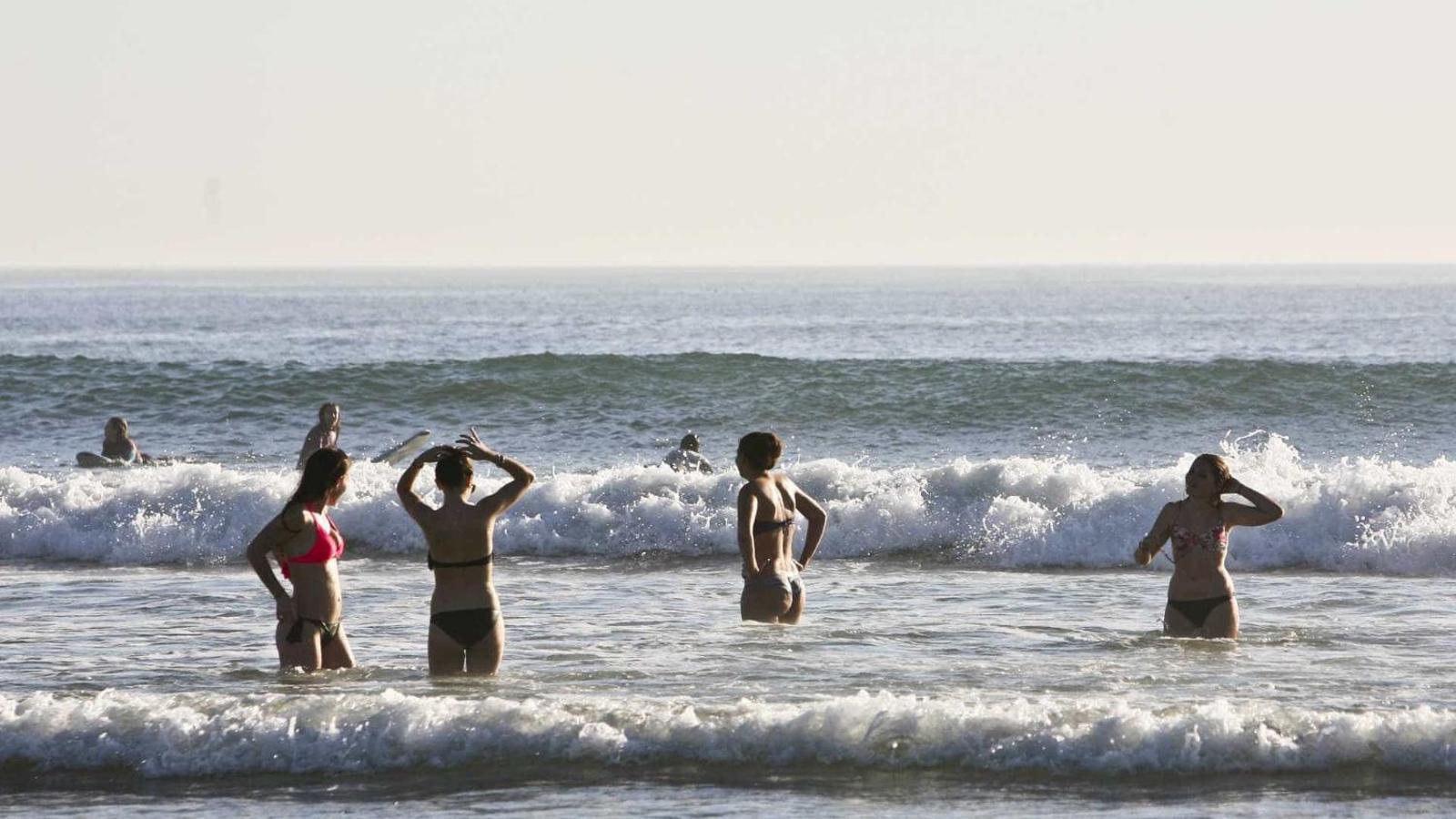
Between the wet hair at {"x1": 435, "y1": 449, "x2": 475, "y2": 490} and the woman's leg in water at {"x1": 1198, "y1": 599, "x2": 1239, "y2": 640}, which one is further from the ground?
the wet hair at {"x1": 435, "y1": 449, "x2": 475, "y2": 490}

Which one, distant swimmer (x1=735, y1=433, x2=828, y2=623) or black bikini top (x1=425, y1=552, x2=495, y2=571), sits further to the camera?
distant swimmer (x1=735, y1=433, x2=828, y2=623)

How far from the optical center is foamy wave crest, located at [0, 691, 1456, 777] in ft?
27.5

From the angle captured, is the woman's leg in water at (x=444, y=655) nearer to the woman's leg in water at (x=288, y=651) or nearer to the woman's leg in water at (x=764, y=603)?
the woman's leg in water at (x=288, y=651)

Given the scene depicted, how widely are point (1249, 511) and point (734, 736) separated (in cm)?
365

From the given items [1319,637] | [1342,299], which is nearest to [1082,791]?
[1319,637]

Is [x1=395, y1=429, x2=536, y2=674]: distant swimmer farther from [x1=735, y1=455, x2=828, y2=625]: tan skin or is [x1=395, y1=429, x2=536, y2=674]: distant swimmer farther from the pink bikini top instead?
[x1=735, y1=455, x2=828, y2=625]: tan skin

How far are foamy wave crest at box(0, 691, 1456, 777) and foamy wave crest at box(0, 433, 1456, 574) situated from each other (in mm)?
7889

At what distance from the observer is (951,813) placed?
7746mm

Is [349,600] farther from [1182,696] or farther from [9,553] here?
[1182,696]

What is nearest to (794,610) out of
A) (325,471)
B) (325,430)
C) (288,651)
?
(288,651)

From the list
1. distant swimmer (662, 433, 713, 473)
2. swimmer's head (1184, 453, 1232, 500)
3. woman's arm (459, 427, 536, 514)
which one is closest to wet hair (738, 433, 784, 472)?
woman's arm (459, 427, 536, 514)

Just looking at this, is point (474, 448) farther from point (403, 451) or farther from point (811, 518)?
point (403, 451)

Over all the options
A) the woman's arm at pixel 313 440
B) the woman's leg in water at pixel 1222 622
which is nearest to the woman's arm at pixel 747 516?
the woman's leg in water at pixel 1222 622

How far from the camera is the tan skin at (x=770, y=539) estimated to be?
1058 cm
